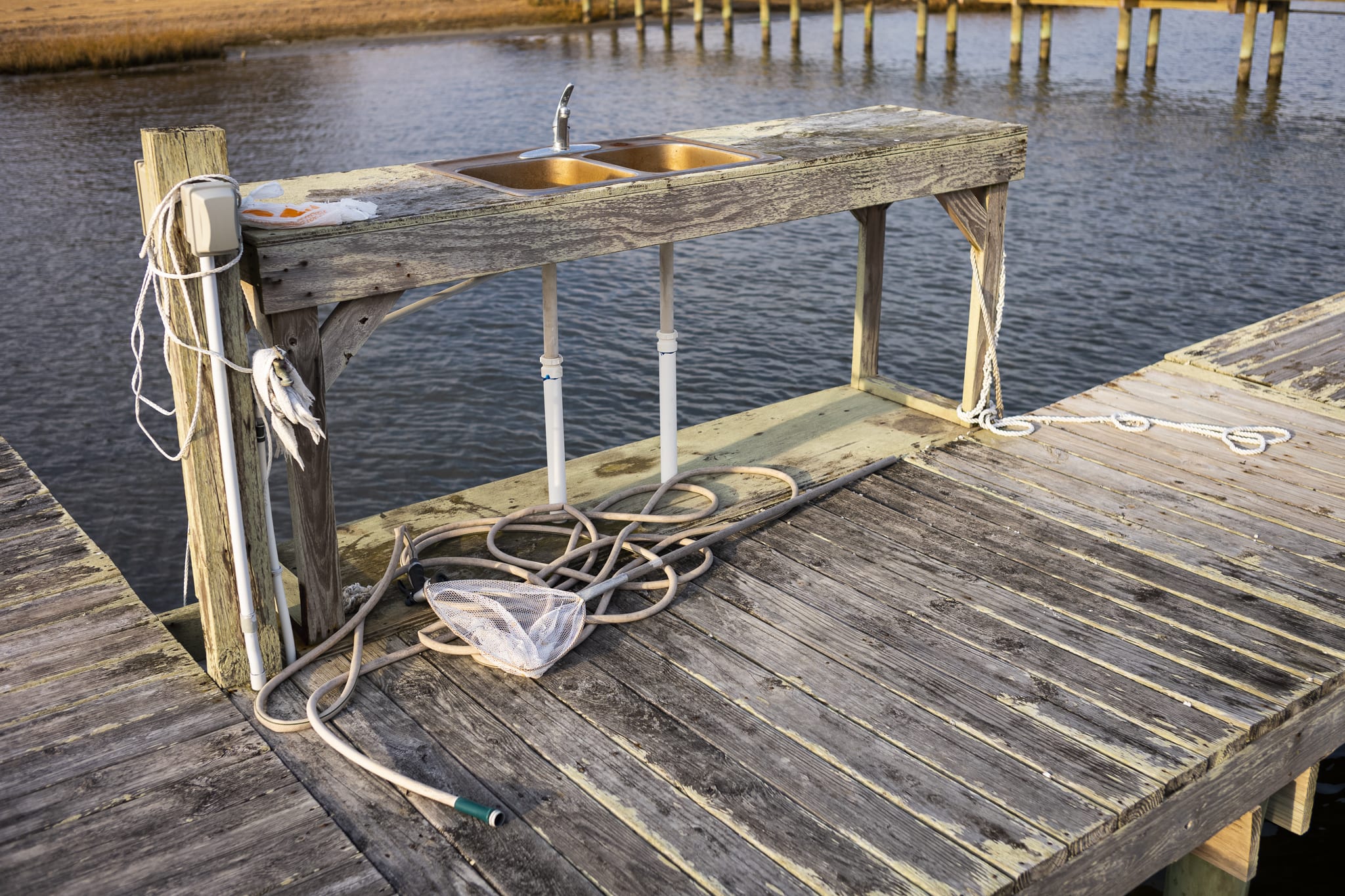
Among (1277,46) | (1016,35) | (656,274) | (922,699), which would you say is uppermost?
(1016,35)

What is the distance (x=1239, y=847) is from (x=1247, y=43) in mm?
21637

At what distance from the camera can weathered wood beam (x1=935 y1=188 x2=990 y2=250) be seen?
4.80 meters

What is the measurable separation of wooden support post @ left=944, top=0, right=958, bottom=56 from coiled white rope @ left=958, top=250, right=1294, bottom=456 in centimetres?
2258

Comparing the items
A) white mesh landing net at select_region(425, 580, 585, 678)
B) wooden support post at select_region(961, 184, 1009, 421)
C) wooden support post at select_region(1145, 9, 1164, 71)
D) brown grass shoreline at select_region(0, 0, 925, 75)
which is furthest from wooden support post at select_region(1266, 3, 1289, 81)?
white mesh landing net at select_region(425, 580, 585, 678)

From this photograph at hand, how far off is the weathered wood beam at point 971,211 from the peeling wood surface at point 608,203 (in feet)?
0.34

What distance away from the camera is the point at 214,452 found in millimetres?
3146

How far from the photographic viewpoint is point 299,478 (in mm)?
3379

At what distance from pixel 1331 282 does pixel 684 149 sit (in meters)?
9.34

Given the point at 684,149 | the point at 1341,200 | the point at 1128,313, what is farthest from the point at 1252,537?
the point at 1341,200

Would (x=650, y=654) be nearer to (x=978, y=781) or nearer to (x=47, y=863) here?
(x=978, y=781)

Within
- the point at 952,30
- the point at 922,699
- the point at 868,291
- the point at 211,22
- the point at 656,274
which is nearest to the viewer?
the point at 922,699

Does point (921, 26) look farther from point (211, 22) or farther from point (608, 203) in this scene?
point (608, 203)

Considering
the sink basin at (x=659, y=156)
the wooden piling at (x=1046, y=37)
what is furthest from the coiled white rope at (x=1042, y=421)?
the wooden piling at (x=1046, y=37)

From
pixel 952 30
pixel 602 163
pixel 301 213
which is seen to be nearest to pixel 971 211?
pixel 602 163
